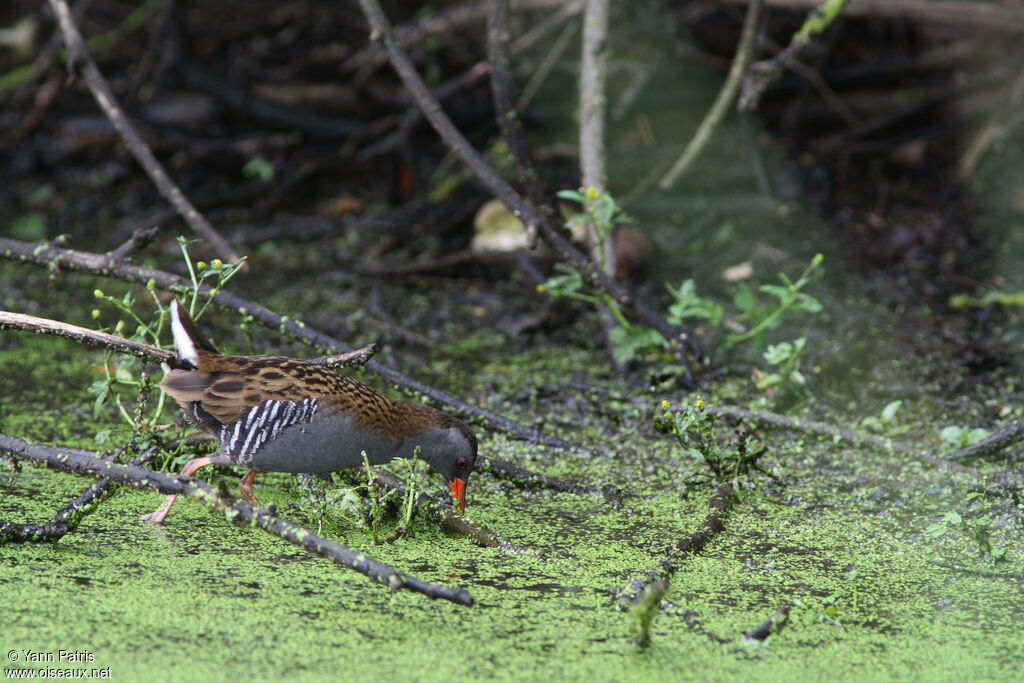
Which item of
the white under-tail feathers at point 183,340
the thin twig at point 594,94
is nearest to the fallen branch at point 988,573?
the thin twig at point 594,94

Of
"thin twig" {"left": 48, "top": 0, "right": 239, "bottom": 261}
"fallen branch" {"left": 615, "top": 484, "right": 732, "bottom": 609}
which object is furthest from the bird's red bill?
"thin twig" {"left": 48, "top": 0, "right": 239, "bottom": 261}

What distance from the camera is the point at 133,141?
3711 millimetres

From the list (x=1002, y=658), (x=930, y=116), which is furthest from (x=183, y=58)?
(x=1002, y=658)

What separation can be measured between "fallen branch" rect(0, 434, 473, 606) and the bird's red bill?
61 centimetres

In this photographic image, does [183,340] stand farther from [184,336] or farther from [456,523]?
[456,523]

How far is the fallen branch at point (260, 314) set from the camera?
3.24 m

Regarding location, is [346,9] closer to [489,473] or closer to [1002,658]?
[489,473]

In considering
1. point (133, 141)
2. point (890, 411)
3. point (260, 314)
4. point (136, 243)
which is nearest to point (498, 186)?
point (260, 314)

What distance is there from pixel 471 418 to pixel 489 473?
27 centimetres

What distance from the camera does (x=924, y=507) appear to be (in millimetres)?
2900

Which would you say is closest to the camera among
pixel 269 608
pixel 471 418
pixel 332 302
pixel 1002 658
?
pixel 1002 658

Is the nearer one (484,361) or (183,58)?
(484,361)

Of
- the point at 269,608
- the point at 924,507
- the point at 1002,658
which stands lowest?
the point at 924,507

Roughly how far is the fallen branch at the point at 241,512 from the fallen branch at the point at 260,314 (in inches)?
32.4
